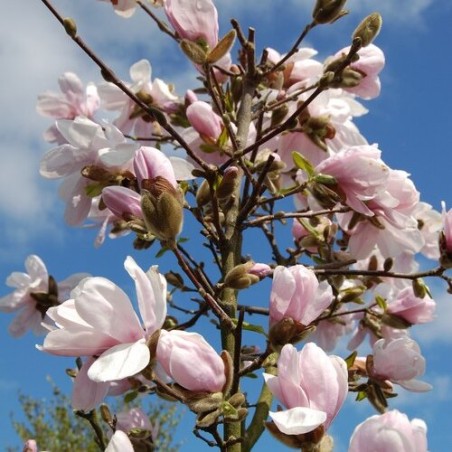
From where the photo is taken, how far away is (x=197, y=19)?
5.45ft

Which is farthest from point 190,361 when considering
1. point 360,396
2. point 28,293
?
point 28,293

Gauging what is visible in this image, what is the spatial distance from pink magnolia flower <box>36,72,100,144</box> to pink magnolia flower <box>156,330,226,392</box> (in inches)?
51.2

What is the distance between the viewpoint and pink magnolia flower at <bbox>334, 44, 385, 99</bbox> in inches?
76.8

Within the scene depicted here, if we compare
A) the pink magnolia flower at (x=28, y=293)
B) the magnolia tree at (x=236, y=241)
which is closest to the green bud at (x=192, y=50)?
the magnolia tree at (x=236, y=241)

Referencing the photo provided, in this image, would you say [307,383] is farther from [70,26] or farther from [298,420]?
[70,26]

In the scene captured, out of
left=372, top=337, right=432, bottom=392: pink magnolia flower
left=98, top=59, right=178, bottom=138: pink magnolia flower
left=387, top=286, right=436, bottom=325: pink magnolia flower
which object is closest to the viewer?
left=372, top=337, right=432, bottom=392: pink magnolia flower

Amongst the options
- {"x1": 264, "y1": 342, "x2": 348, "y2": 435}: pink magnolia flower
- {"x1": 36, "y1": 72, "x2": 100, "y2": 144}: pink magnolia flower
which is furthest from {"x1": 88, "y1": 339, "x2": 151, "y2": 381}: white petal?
{"x1": 36, "y1": 72, "x2": 100, "y2": 144}: pink magnolia flower

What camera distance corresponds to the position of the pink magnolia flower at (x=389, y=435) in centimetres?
89

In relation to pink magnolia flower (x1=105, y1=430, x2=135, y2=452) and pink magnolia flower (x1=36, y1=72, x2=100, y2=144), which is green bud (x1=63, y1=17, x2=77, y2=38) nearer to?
pink magnolia flower (x1=36, y1=72, x2=100, y2=144)

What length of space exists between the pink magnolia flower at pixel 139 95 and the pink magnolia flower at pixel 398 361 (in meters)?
0.95

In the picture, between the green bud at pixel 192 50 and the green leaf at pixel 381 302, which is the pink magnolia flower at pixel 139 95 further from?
the green leaf at pixel 381 302

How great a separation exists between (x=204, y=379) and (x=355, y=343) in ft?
3.78

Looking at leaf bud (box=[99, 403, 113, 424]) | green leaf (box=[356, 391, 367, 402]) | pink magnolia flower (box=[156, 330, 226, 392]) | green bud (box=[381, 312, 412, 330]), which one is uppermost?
green bud (box=[381, 312, 412, 330])

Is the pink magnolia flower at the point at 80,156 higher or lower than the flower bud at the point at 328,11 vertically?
lower
